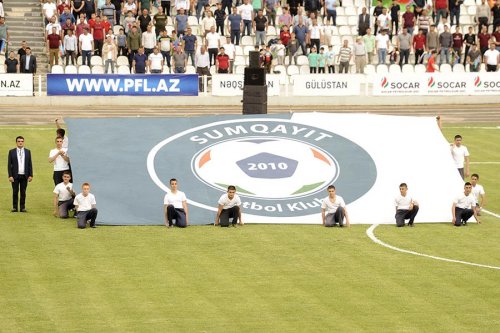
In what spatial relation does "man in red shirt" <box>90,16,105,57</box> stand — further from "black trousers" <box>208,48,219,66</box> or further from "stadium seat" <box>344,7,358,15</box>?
"stadium seat" <box>344,7,358,15</box>

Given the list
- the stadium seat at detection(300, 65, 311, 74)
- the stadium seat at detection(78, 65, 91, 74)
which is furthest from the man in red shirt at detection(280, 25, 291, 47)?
the stadium seat at detection(78, 65, 91, 74)

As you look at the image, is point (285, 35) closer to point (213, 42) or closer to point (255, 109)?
point (213, 42)

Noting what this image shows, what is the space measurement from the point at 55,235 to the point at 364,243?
762cm

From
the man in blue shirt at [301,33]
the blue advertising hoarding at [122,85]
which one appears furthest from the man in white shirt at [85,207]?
the man in blue shirt at [301,33]

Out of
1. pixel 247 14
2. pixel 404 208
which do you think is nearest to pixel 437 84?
pixel 247 14

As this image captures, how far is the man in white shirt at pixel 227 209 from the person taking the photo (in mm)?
34375

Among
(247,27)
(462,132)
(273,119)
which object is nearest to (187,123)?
(273,119)

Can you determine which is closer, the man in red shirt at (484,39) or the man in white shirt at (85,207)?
the man in white shirt at (85,207)

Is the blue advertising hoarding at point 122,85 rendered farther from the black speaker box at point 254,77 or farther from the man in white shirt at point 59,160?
the man in white shirt at point 59,160

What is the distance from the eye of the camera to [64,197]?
3538 centimetres

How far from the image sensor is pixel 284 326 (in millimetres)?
24672

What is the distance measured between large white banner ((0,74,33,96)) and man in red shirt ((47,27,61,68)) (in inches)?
125

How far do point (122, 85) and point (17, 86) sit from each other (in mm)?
4528

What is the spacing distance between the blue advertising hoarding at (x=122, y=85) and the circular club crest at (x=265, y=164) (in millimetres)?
20456
